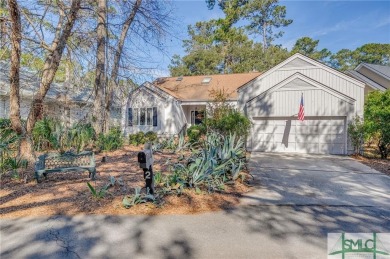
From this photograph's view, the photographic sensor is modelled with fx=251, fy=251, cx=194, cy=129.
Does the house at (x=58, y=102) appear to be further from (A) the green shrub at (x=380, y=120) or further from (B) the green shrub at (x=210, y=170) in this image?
(A) the green shrub at (x=380, y=120)

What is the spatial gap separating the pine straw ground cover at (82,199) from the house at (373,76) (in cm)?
1960

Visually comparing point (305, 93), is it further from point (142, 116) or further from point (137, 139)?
point (142, 116)

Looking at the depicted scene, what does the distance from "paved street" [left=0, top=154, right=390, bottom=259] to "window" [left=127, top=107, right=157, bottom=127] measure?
14721 mm

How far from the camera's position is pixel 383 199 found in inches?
232

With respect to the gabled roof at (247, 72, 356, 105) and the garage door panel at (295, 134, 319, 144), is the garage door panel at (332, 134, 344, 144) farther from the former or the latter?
the gabled roof at (247, 72, 356, 105)

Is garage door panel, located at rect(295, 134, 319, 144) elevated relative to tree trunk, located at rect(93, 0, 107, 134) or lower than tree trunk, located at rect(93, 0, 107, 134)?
lower

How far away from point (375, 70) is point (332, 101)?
1231 cm

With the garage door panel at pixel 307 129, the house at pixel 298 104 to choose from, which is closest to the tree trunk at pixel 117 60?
the house at pixel 298 104

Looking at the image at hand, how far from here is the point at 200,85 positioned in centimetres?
2203

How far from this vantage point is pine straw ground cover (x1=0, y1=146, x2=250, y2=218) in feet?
15.8

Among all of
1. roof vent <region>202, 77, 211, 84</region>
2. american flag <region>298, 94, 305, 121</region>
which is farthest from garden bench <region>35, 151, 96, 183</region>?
roof vent <region>202, 77, 211, 84</region>

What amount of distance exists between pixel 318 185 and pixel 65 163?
7.20 meters

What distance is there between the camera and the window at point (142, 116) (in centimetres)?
1962
